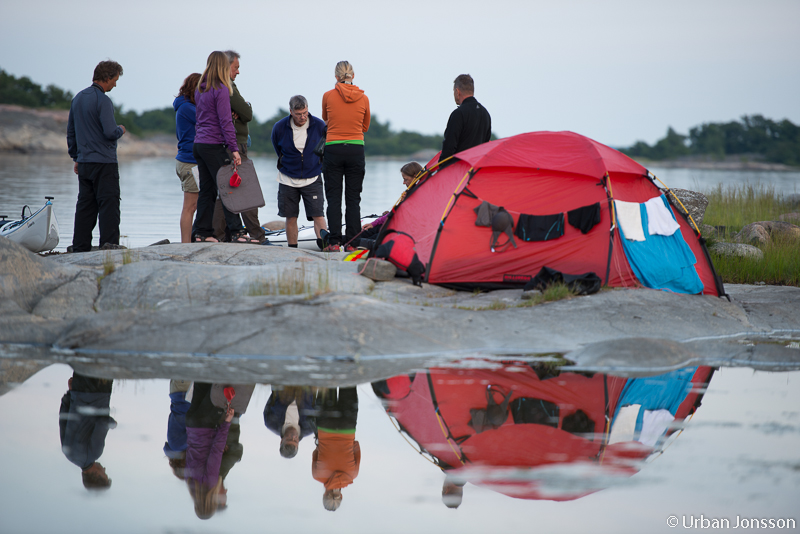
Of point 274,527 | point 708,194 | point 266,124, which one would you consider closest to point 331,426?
point 274,527

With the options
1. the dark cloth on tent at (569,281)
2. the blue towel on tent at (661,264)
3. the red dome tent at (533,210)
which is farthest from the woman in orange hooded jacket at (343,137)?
the blue towel on tent at (661,264)

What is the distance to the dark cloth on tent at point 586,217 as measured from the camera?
23.9ft

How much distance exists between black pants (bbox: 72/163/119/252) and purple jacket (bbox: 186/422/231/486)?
17.1ft

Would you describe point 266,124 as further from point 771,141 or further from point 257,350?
point 257,350

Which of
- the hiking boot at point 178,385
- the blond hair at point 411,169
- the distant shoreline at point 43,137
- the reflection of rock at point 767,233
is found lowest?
the hiking boot at point 178,385

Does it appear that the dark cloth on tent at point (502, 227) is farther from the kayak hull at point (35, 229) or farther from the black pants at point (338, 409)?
the kayak hull at point (35, 229)

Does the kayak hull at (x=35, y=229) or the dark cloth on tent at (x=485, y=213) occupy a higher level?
the dark cloth on tent at (x=485, y=213)

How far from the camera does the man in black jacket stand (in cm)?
860

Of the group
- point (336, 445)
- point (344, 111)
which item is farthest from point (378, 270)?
point (336, 445)

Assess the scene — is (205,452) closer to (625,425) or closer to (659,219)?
(625,425)

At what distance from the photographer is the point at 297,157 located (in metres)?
9.31

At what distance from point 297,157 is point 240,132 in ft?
2.50

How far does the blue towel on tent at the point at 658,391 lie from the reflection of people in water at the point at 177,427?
2459 mm

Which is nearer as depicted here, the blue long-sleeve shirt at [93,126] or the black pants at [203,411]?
the black pants at [203,411]
